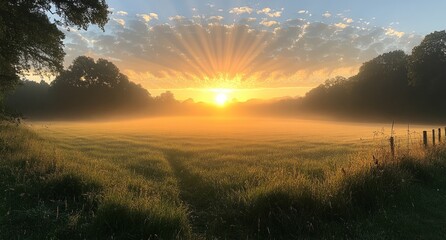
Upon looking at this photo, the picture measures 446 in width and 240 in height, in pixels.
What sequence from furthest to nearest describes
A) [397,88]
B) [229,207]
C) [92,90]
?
[92,90], [397,88], [229,207]

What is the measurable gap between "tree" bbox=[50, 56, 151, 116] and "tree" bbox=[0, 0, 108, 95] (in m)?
100

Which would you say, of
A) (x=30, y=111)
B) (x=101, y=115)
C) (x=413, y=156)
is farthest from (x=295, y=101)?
(x=413, y=156)

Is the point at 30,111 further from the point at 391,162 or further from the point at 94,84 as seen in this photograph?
the point at 391,162

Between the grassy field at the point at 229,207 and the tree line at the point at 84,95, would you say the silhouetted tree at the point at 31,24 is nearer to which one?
the grassy field at the point at 229,207

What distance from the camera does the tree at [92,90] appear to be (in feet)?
378

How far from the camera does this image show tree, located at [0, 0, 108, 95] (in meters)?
16.8

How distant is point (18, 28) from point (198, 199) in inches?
509

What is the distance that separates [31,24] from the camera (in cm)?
1711

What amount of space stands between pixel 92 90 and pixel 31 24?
109 meters

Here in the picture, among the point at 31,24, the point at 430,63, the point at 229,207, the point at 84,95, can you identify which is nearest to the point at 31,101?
the point at 84,95

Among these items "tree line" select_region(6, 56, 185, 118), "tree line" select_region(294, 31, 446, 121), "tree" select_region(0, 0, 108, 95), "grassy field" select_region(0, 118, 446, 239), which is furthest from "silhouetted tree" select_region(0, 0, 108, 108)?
"tree line" select_region(6, 56, 185, 118)

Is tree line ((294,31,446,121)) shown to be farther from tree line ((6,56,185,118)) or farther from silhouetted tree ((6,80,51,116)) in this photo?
silhouetted tree ((6,80,51,116))

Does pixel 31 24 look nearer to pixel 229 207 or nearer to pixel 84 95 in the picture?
pixel 229 207

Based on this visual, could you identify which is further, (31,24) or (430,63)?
(430,63)
